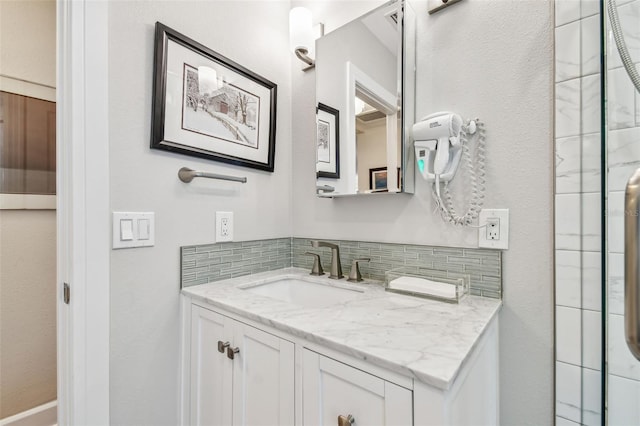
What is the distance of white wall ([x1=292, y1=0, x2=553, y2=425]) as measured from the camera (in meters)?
0.88

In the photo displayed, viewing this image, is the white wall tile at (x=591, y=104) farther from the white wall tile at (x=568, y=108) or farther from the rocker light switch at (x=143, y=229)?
the rocker light switch at (x=143, y=229)

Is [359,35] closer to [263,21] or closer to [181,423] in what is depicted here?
[263,21]

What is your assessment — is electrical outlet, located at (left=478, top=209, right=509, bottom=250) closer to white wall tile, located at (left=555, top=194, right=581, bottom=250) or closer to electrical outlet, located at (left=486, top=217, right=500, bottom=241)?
electrical outlet, located at (left=486, top=217, right=500, bottom=241)

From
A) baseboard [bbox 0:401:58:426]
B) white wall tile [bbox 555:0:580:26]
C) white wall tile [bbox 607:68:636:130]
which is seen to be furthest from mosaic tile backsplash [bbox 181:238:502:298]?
baseboard [bbox 0:401:58:426]

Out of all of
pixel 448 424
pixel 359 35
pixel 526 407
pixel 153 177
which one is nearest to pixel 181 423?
pixel 153 177

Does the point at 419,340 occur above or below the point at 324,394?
above

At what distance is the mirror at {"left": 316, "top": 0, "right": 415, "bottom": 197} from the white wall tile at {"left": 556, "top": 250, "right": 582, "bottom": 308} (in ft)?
1.62

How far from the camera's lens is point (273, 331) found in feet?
2.55

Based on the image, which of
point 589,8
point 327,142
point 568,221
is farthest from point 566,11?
point 327,142

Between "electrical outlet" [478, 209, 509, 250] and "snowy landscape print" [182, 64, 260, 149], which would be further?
"snowy landscape print" [182, 64, 260, 149]

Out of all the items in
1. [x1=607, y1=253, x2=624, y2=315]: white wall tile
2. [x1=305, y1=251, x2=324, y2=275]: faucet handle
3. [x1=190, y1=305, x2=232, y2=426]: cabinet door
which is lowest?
[x1=190, y1=305, x2=232, y2=426]: cabinet door

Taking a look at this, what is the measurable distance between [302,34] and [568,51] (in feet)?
3.32

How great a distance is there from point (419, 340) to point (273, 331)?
364 millimetres

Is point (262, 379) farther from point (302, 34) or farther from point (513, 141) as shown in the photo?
point (302, 34)
